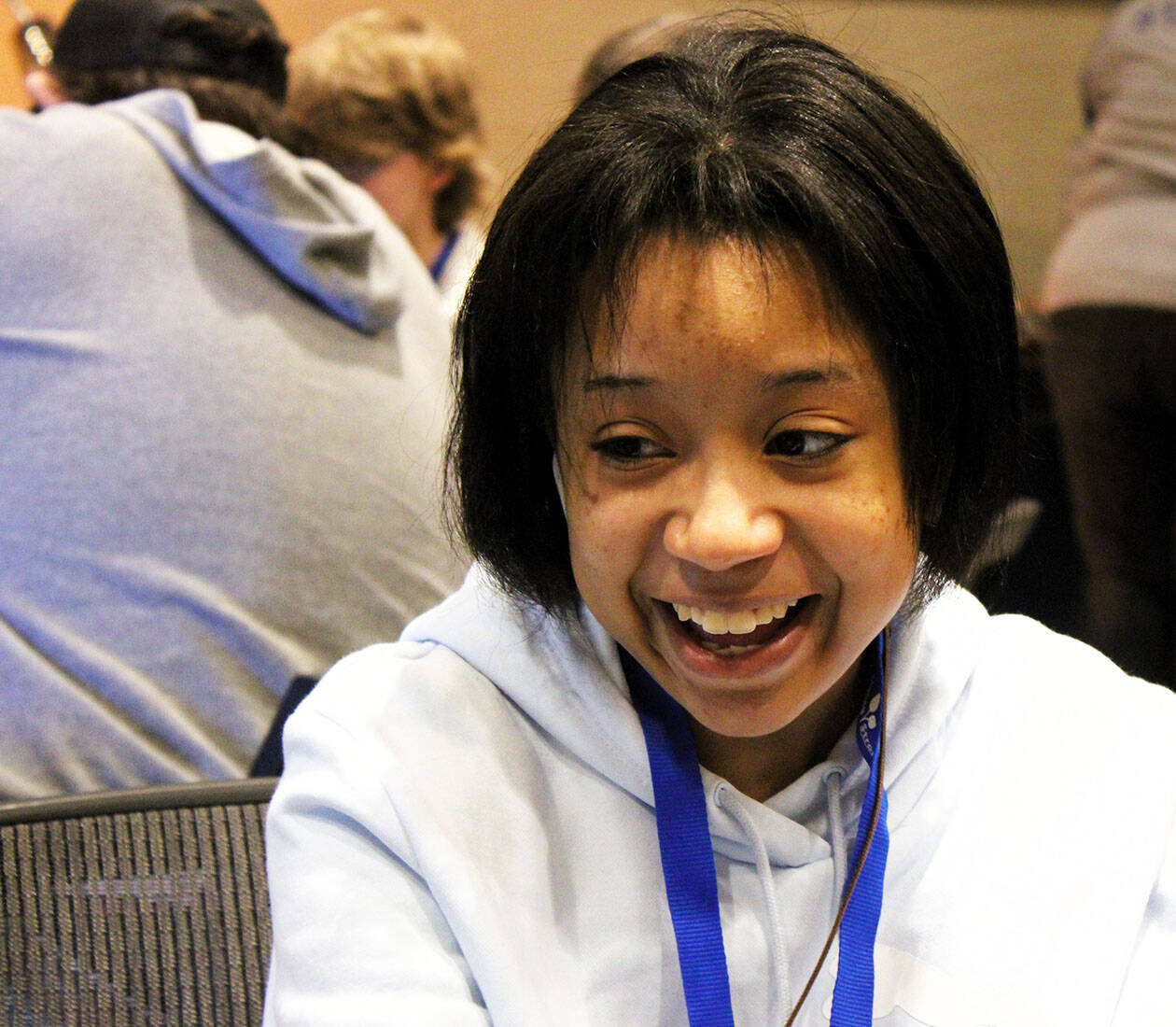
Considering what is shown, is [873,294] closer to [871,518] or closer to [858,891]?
[871,518]

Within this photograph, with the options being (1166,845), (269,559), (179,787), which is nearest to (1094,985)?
(1166,845)

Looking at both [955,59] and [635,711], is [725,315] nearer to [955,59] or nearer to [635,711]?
[635,711]

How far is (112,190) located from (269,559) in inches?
17.8

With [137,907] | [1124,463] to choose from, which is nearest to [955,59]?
[1124,463]

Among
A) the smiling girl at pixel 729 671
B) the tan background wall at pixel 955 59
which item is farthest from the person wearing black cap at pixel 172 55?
the tan background wall at pixel 955 59

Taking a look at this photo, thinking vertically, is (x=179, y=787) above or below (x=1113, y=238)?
below

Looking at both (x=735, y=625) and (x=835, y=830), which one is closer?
(x=735, y=625)

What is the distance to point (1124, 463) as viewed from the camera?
2.64m

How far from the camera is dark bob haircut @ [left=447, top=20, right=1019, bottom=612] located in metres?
0.89

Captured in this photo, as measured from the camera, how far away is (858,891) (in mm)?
1025

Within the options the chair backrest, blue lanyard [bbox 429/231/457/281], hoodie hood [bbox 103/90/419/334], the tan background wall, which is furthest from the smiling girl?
the tan background wall

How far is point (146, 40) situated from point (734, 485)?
140 cm

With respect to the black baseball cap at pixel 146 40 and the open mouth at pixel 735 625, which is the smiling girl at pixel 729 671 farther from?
the black baseball cap at pixel 146 40

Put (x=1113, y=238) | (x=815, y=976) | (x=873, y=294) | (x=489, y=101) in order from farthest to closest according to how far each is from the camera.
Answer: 1. (x=489, y=101)
2. (x=1113, y=238)
3. (x=815, y=976)
4. (x=873, y=294)
